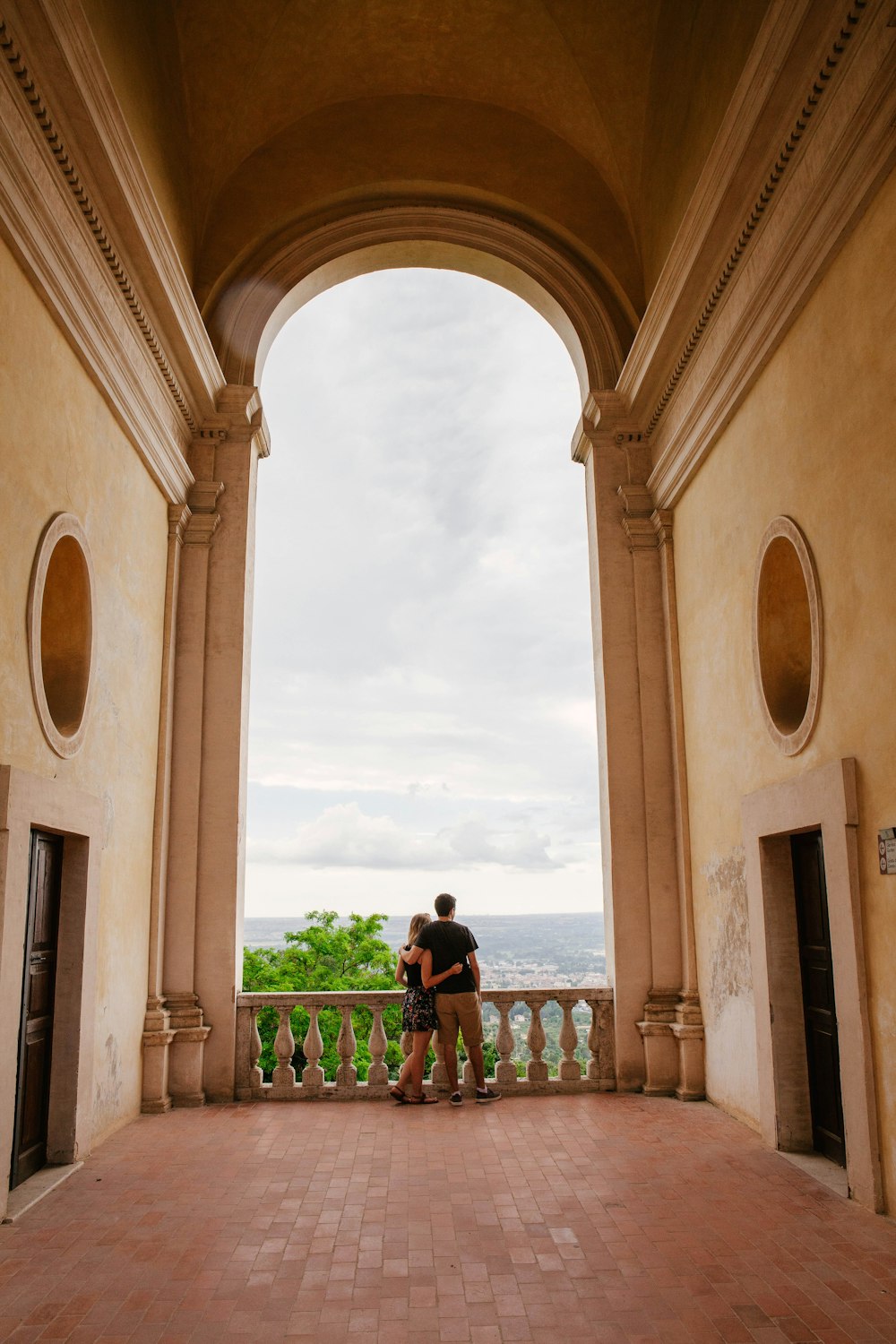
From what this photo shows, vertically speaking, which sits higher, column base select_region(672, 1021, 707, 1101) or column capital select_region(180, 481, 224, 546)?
column capital select_region(180, 481, 224, 546)

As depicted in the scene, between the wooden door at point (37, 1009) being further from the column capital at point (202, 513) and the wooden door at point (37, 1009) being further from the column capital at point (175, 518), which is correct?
the column capital at point (202, 513)

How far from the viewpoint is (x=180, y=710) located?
32.3 feet

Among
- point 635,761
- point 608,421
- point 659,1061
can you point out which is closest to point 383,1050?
point 659,1061

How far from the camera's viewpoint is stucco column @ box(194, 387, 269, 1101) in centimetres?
930

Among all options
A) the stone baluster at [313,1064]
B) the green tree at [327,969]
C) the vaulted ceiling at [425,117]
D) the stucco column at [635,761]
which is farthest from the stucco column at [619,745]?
the green tree at [327,969]

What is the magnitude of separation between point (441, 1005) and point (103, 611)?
4271 mm

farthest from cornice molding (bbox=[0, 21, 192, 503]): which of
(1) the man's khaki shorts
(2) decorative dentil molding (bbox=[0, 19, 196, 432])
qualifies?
(1) the man's khaki shorts

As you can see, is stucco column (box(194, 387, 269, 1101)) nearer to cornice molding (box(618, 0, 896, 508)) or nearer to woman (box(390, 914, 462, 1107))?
woman (box(390, 914, 462, 1107))

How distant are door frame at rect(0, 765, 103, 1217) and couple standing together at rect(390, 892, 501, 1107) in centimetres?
264

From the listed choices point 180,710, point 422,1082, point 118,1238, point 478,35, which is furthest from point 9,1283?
point 478,35

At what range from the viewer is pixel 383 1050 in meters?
9.23

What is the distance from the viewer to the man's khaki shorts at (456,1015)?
877cm

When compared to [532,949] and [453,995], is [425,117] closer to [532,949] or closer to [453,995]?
[453,995]

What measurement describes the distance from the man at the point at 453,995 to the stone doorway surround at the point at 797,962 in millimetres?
2425
